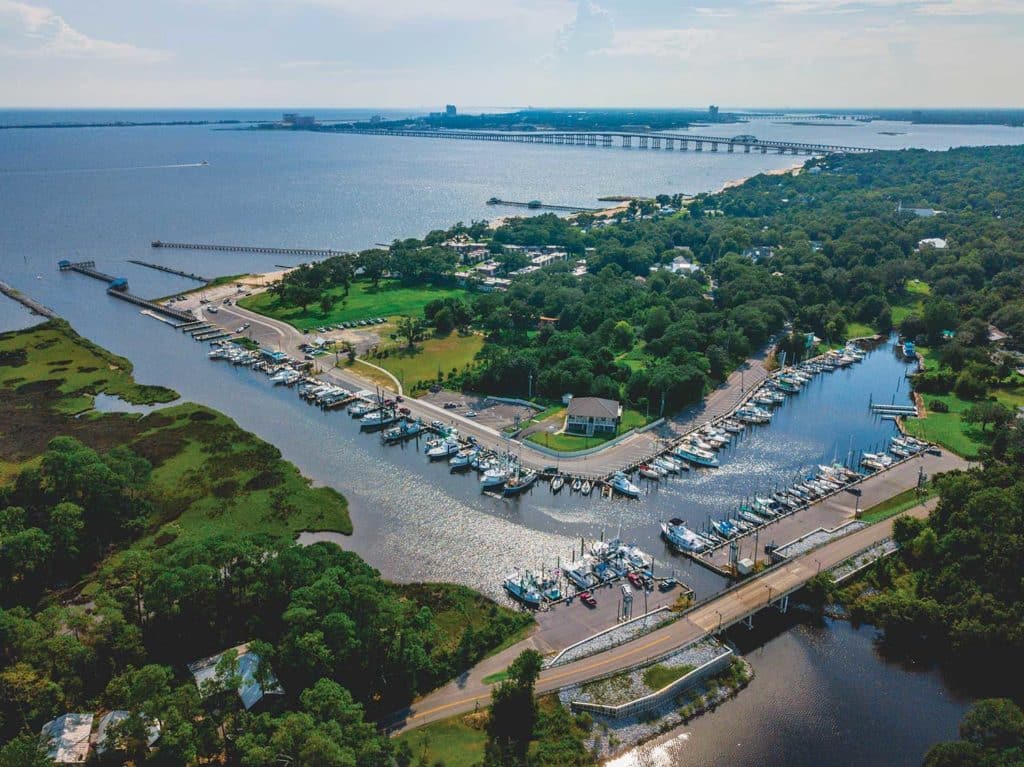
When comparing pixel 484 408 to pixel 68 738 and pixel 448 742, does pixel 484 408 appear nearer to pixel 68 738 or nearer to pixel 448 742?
pixel 448 742

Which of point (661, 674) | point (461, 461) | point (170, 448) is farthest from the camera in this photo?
point (170, 448)

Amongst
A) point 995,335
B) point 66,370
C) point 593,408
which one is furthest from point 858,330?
point 66,370

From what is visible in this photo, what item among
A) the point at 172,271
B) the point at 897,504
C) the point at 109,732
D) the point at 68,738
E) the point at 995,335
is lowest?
the point at 897,504

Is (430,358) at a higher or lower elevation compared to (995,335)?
lower

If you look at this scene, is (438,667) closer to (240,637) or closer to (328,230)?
(240,637)

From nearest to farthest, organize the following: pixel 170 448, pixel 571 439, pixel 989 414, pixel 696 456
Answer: pixel 696 456, pixel 170 448, pixel 571 439, pixel 989 414

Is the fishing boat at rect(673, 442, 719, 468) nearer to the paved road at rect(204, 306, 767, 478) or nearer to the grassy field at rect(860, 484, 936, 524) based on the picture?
the paved road at rect(204, 306, 767, 478)

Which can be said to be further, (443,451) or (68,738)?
(443,451)
